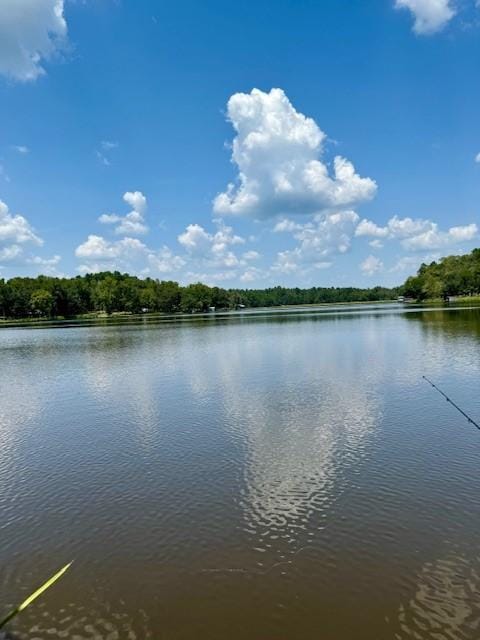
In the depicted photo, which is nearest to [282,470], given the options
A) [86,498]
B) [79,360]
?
[86,498]

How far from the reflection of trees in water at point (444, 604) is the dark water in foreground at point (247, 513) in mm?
34

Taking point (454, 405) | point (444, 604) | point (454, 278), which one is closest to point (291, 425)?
point (454, 405)

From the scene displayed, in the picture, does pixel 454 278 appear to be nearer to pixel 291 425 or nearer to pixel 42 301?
pixel 42 301

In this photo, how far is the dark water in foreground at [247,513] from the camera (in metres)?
8.54

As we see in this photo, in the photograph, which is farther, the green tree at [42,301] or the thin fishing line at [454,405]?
the green tree at [42,301]

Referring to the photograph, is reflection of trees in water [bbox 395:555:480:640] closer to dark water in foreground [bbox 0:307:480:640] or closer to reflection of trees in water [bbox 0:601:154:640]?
dark water in foreground [bbox 0:307:480:640]

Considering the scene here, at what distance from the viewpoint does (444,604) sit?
8.48 m

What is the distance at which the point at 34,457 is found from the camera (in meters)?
18.3

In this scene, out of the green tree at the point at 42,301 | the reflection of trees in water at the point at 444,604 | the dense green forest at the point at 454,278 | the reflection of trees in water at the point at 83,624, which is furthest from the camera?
the green tree at the point at 42,301

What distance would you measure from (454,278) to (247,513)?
590ft

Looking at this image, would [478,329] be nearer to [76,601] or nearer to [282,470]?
[282,470]

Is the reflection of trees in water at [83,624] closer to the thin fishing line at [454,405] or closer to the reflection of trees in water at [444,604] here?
the reflection of trees in water at [444,604]

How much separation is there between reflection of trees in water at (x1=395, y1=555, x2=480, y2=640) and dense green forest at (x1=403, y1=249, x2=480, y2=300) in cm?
17512

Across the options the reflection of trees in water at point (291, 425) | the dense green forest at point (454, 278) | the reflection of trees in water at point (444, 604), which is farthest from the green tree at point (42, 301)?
the reflection of trees in water at point (444, 604)
